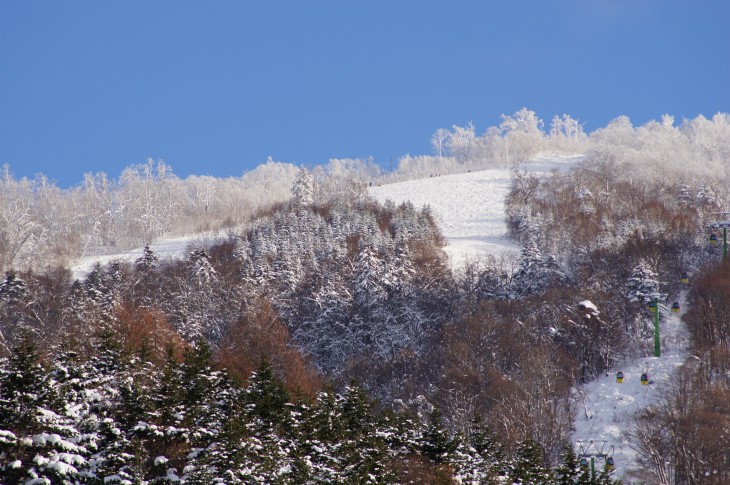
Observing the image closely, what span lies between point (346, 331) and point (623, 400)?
79.0 ft

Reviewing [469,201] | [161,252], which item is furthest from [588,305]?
[161,252]

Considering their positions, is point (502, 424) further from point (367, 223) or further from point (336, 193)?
point (336, 193)

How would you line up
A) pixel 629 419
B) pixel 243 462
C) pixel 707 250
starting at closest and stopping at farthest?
pixel 243 462
pixel 629 419
pixel 707 250

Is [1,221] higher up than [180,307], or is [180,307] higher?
[1,221]

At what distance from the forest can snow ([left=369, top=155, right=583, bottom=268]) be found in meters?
2.90

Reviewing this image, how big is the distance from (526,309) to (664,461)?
72.2 feet

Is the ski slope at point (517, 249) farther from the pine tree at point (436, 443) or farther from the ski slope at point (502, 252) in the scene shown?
the pine tree at point (436, 443)

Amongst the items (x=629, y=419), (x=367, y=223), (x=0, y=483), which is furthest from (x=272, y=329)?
(x=367, y=223)

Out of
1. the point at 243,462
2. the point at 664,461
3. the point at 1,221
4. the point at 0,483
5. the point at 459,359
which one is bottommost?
the point at 664,461

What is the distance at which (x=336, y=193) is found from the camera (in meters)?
111

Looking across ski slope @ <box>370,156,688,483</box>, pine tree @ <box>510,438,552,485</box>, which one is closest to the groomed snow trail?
ski slope @ <box>370,156,688,483</box>

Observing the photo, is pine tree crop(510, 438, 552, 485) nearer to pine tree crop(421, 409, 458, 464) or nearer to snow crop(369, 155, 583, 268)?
pine tree crop(421, 409, 458, 464)

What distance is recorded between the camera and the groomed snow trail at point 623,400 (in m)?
41.2

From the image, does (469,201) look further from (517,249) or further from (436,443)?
(436,443)
